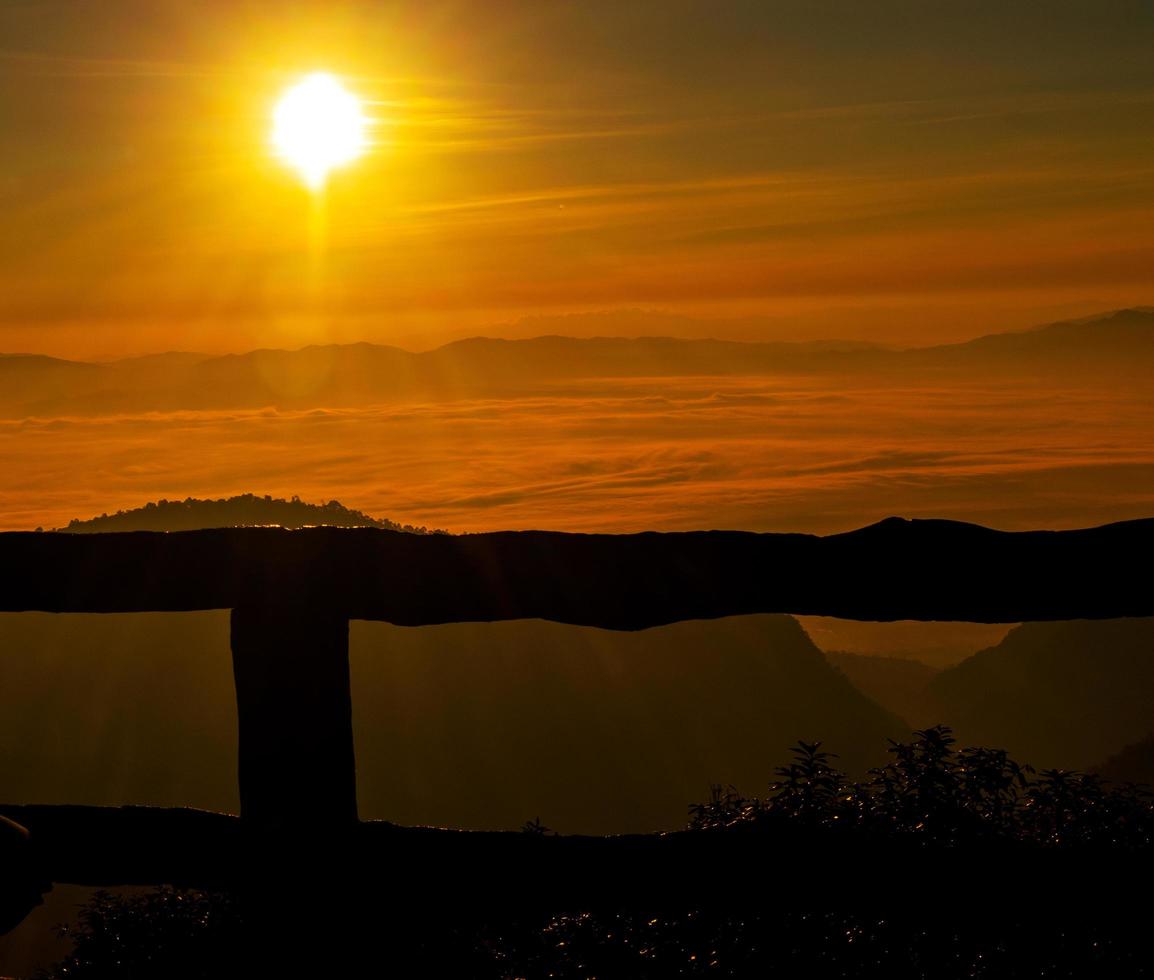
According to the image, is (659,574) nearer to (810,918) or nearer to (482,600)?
(482,600)

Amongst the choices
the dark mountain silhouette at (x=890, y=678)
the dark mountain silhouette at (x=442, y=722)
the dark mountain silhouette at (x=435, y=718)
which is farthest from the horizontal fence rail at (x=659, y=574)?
the dark mountain silhouette at (x=890, y=678)

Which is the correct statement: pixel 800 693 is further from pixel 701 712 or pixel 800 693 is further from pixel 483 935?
pixel 483 935

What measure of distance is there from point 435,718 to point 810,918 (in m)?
87.5

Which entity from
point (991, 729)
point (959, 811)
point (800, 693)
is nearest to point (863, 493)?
point (800, 693)

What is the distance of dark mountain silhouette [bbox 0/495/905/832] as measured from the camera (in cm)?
8712

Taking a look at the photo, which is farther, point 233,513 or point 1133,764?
point 233,513

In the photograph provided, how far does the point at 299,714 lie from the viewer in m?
4.11

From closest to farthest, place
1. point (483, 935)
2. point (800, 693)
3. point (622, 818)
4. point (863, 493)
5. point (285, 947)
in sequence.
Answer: point (285, 947) < point (483, 935) < point (622, 818) < point (800, 693) < point (863, 493)

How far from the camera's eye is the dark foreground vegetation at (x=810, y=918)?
12.4ft

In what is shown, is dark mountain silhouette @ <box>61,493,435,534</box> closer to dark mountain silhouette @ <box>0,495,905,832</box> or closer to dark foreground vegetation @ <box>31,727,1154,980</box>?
dark mountain silhouette @ <box>0,495,905,832</box>

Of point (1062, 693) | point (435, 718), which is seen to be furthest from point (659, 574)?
point (1062, 693)

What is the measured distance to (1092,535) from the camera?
155 inches

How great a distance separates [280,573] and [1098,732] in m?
112

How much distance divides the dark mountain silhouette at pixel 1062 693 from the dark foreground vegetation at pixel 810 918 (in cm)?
9842
